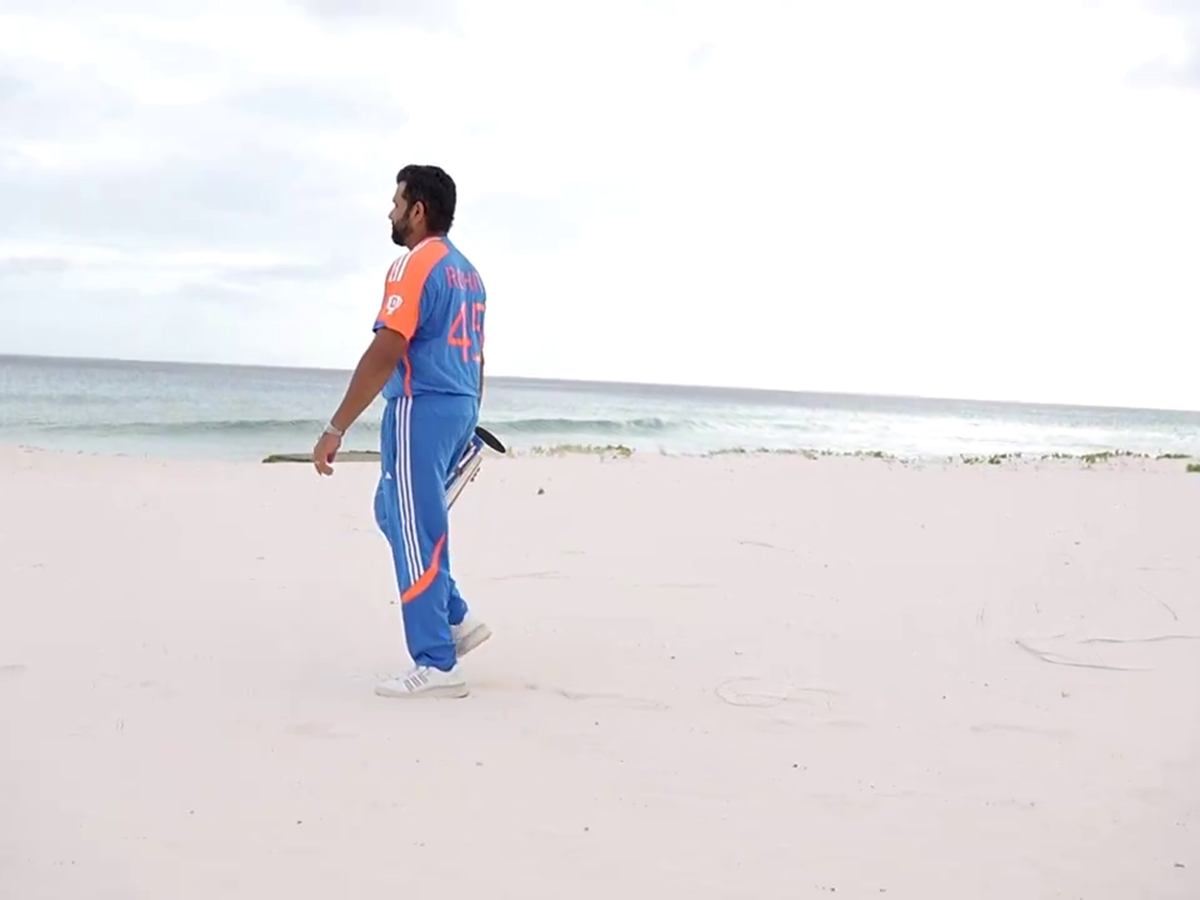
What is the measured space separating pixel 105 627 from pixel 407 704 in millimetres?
1521

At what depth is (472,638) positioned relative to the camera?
3.99 meters

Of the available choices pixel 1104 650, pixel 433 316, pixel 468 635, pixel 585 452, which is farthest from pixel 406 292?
pixel 585 452

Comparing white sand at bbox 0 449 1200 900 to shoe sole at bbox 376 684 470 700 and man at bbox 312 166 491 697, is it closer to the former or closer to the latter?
shoe sole at bbox 376 684 470 700

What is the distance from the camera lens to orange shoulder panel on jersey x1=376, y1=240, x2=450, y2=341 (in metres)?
3.57

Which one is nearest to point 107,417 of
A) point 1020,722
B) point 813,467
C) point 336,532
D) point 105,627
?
point 813,467

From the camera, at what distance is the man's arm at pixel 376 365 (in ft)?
11.7

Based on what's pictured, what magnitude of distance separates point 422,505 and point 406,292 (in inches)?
26.8

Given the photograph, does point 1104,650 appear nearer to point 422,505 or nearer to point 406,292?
point 422,505

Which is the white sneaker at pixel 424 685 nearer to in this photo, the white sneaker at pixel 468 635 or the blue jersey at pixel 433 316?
the white sneaker at pixel 468 635

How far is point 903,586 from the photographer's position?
5.46 meters

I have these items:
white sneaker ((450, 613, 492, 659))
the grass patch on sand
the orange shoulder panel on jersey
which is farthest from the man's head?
the grass patch on sand

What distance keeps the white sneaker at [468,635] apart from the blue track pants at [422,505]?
0.67 ft

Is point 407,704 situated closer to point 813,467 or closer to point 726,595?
point 726,595

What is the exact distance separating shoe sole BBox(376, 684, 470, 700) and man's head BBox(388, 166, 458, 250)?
1443 mm
